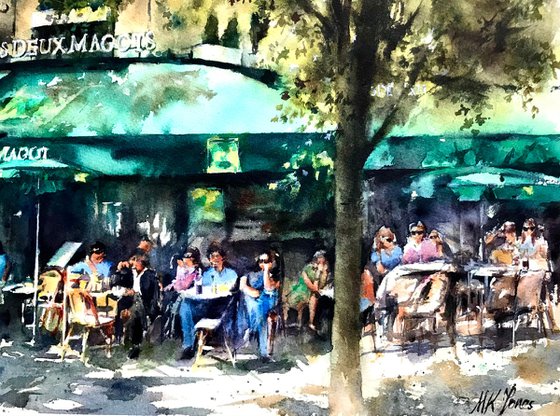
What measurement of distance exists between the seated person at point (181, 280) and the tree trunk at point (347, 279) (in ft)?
4.68

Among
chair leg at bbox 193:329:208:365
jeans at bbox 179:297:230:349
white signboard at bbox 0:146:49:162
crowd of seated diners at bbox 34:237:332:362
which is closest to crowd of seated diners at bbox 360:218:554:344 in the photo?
crowd of seated diners at bbox 34:237:332:362

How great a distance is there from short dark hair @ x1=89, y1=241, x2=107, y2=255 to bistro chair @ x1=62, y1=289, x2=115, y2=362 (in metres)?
0.43

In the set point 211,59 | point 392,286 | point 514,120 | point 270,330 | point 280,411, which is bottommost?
point 280,411

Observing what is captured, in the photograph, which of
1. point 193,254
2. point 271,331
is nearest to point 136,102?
point 193,254

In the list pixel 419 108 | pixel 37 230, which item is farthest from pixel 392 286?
pixel 37 230

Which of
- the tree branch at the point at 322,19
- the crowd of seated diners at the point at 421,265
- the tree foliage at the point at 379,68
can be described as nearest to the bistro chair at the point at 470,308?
the crowd of seated diners at the point at 421,265

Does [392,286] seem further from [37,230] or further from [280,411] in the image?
[37,230]

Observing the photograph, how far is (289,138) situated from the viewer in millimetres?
6539

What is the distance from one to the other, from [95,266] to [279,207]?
199cm

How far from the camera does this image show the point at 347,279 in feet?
20.4

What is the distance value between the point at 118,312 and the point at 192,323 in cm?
79

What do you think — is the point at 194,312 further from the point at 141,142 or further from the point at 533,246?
the point at 533,246

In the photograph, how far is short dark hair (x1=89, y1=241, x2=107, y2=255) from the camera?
666 cm

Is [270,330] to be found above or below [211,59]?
below
